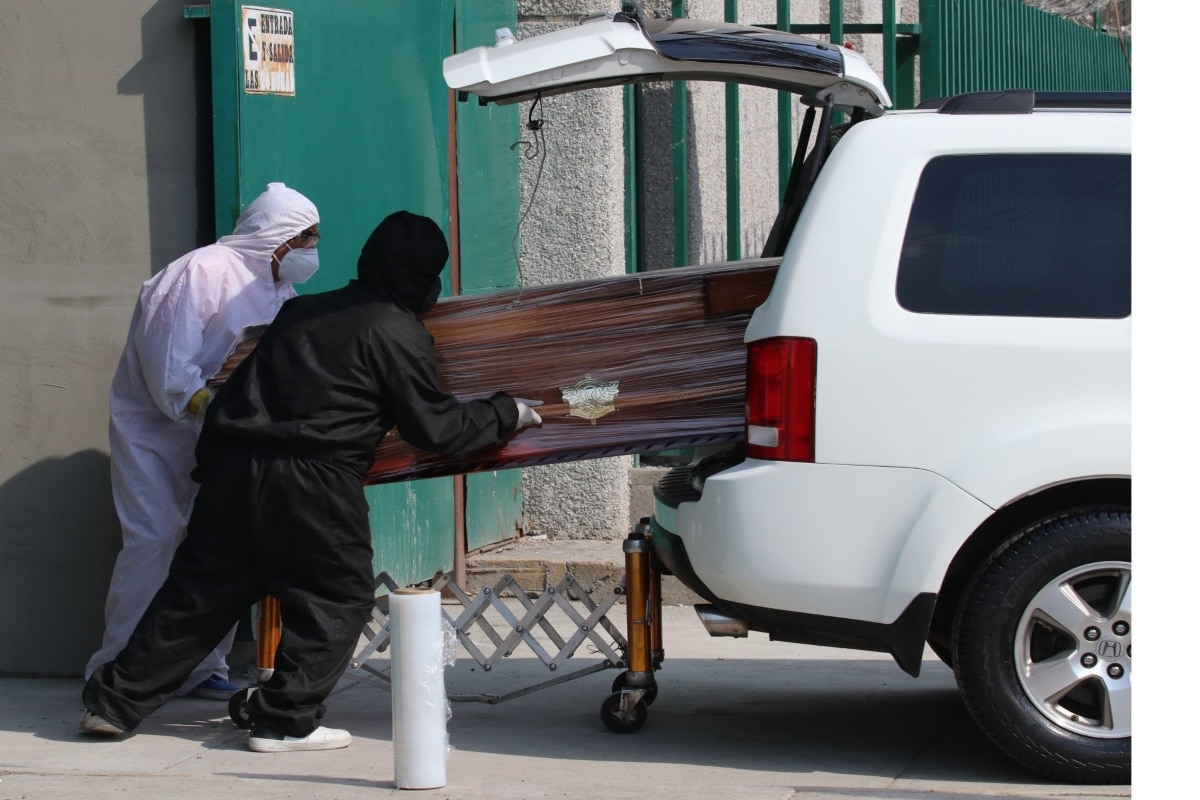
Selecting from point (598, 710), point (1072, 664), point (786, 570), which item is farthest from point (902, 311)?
point (598, 710)

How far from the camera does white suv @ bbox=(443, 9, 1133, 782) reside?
14.3 feet

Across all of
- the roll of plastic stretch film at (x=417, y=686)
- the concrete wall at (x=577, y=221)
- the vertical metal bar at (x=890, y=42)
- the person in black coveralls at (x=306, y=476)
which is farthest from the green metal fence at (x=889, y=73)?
the roll of plastic stretch film at (x=417, y=686)

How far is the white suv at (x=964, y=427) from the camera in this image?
4.36m

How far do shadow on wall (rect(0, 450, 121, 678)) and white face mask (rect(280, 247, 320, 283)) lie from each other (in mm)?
1099

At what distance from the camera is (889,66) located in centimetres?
847

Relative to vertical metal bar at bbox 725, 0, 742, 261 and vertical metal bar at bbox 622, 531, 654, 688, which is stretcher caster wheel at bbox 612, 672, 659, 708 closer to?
vertical metal bar at bbox 622, 531, 654, 688

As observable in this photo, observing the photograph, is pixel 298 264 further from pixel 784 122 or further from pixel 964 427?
pixel 784 122

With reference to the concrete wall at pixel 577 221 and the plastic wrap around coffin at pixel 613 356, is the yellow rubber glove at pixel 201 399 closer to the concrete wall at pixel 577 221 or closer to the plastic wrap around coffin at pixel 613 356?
the plastic wrap around coffin at pixel 613 356

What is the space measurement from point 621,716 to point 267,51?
288cm

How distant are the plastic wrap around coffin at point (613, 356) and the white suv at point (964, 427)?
431 millimetres

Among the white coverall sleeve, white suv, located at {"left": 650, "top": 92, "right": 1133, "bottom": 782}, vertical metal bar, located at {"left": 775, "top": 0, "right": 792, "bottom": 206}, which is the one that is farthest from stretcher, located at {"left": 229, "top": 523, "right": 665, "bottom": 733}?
vertical metal bar, located at {"left": 775, "top": 0, "right": 792, "bottom": 206}

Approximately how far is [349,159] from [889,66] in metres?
3.28

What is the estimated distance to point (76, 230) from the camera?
20.0 feet

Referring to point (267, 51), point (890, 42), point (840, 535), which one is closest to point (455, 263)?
point (267, 51)
